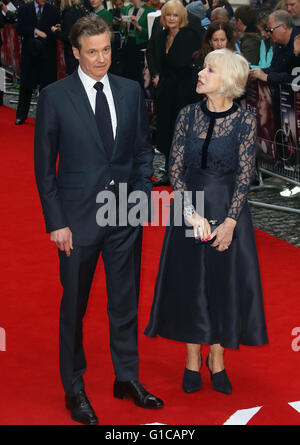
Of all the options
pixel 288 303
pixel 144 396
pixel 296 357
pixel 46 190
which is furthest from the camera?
pixel 288 303

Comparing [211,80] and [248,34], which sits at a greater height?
[248,34]

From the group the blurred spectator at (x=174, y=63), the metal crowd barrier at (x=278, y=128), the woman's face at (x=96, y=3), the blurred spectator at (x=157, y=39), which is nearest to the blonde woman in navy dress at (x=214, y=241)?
the metal crowd barrier at (x=278, y=128)

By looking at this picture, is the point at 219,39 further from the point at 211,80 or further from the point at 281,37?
the point at 211,80

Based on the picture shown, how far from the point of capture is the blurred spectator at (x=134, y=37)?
40.3 ft

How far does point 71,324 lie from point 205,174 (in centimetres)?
106

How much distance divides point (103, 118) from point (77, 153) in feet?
0.71

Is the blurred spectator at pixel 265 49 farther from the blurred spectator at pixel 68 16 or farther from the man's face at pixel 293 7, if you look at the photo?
the blurred spectator at pixel 68 16

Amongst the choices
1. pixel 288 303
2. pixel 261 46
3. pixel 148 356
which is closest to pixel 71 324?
pixel 148 356

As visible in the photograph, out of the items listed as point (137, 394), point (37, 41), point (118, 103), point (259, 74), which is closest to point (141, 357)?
point (137, 394)

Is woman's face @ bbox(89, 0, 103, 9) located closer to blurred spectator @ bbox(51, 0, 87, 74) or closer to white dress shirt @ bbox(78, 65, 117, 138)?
blurred spectator @ bbox(51, 0, 87, 74)

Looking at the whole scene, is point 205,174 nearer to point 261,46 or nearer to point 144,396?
point 144,396

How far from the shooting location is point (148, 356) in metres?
4.90

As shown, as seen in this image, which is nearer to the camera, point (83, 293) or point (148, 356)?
point (83, 293)

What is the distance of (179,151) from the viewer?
169 inches
